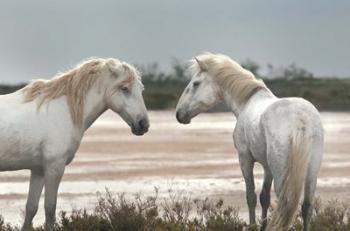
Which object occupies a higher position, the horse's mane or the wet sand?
the horse's mane

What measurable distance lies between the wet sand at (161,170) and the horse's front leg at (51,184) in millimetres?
2644

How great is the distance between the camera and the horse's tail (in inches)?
302

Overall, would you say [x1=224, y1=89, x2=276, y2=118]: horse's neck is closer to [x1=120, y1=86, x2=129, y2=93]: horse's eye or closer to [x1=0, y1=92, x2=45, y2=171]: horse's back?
[x1=120, y1=86, x2=129, y2=93]: horse's eye

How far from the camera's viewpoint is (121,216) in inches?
343

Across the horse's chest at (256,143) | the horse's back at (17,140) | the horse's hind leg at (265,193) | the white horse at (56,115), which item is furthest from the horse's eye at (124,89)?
the horse's hind leg at (265,193)

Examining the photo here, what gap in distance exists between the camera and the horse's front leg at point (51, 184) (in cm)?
798

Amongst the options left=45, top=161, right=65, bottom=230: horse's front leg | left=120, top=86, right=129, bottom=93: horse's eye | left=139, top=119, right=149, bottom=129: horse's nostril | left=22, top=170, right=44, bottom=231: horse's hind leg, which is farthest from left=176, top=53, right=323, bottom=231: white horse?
left=22, top=170, right=44, bottom=231: horse's hind leg

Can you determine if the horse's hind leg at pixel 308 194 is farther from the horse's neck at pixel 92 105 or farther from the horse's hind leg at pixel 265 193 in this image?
the horse's neck at pixel 92 105

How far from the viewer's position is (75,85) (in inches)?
328

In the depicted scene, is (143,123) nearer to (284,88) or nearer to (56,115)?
(56,115)

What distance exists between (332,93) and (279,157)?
132ft

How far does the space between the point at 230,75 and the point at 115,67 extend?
1.35 m

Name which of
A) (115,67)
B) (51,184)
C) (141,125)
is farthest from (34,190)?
(115,67)

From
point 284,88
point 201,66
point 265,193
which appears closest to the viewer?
point 265,193
